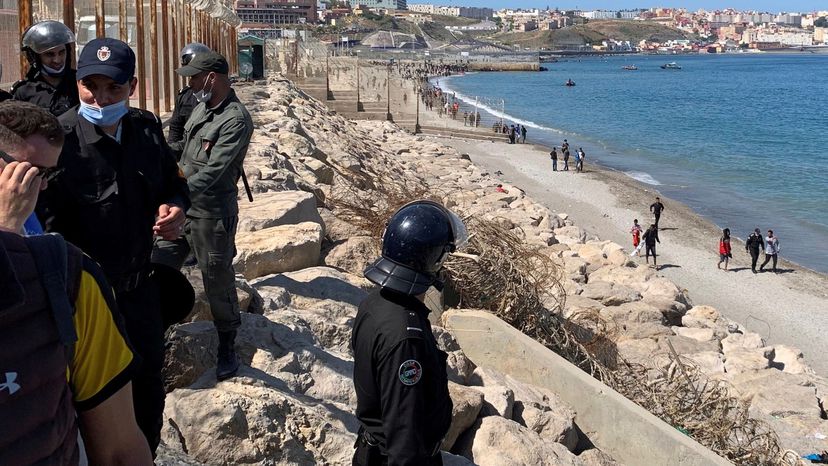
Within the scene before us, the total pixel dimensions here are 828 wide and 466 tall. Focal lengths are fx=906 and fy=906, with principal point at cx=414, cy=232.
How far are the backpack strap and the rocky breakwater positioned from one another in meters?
1.89

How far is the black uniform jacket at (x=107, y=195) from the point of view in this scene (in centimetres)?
333

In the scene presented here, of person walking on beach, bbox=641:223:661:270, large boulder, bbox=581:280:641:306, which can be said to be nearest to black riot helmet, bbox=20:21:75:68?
large boulder, bbox=581:280:641:306

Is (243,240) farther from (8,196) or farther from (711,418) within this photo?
(8,196)

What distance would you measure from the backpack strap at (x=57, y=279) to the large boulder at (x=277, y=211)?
5535 millimetres

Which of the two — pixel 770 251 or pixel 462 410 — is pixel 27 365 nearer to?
pixel 462 410

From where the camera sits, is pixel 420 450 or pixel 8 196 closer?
pixel 8 196

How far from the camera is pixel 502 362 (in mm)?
6840

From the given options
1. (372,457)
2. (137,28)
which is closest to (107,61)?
(372,457)

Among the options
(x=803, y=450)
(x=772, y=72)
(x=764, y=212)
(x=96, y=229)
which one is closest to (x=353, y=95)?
(x=764, y=212)

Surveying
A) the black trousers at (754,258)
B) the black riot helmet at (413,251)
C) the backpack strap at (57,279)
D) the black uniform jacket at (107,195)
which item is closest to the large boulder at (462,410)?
the black riot helmet at (413,251)

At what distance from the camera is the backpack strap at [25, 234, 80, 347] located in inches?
72.7

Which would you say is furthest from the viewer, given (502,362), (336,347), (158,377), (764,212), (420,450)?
(764,212)

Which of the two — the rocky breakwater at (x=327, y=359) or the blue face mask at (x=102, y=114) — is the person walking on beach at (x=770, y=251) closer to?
the rocky breakwater at (x=327, y=359)

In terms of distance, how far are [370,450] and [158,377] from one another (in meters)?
0.86
